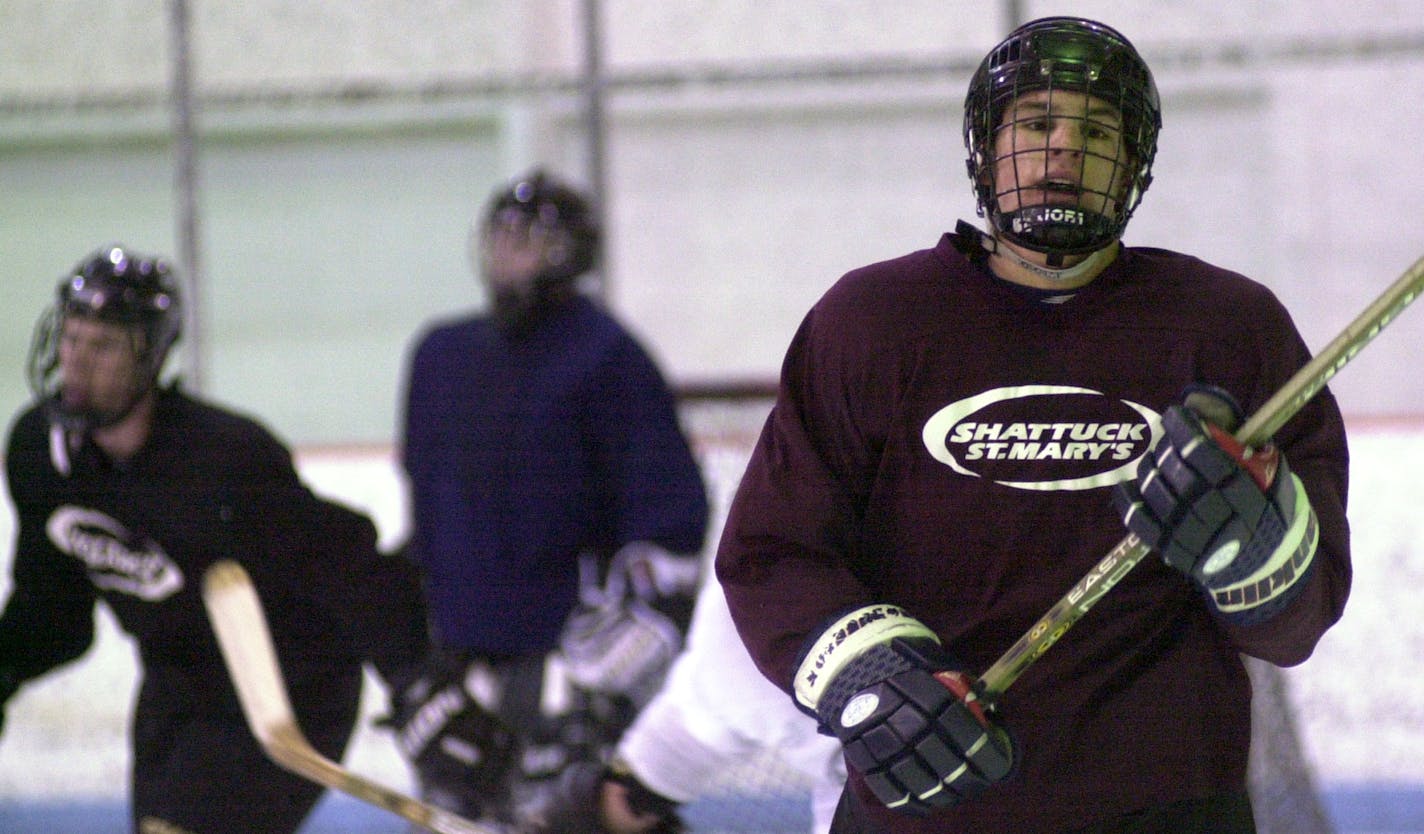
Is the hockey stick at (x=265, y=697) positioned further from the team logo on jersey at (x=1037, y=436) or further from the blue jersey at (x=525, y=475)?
the team logo on jersey at (x=1037, y=436)

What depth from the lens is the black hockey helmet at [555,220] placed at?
9.91 feet

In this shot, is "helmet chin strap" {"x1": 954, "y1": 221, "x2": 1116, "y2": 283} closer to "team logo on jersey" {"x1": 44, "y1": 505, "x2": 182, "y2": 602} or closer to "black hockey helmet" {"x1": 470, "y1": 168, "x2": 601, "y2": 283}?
"team logo on jersey" {"x1": 44, "y1": 505, "x2": 182, "y2": 602}

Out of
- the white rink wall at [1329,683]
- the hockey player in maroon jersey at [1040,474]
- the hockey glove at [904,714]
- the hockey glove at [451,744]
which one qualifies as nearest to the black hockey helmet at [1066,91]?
the hockey player in maroon jersey at [1040,474]

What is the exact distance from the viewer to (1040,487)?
53.8 inches

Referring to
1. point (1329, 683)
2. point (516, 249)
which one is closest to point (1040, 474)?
point (516, 249)

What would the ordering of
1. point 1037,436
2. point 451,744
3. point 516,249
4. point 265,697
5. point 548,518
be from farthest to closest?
point 516,249
point 548,518
point 451,744
point 265,697
point 1037,436

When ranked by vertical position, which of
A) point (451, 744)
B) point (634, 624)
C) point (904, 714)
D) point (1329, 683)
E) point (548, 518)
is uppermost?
point (904, 714)

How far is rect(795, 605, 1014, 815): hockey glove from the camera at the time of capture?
130 cm

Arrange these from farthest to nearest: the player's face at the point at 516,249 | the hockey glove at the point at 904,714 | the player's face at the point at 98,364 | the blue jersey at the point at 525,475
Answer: the player's face at the point at 516,249 < the blue jersey at the point at 525,475 < the player's face at the point at 98,364 < the hockey glove at the point at 904,714

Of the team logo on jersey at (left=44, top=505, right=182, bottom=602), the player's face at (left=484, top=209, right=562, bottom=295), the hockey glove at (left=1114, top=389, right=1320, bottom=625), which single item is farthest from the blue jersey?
the hockey glove at (left=1114, top=389, right=1320, bottom=625)

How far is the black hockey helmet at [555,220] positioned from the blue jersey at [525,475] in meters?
0.15

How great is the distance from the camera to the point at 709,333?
4102mm

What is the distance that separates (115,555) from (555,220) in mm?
1047

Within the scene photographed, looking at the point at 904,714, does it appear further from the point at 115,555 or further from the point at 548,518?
the point at 548,518
